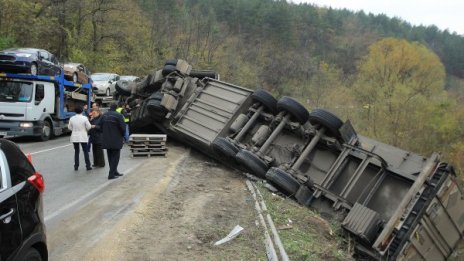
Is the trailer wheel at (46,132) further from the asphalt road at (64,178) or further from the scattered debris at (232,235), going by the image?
the scattered debris at (232,235)

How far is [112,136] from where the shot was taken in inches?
382

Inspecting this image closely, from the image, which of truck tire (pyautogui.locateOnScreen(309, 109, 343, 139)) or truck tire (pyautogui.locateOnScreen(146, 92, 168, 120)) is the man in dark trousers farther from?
truck tire (pyautogui.locateOnScreen(309, 109, 343, 139))

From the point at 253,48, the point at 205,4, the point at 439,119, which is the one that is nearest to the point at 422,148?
the point at 439,119

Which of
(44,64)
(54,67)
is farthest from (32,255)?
(54,67)

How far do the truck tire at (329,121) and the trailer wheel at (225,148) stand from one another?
210cm

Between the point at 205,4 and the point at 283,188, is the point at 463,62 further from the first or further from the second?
the point at 283,188

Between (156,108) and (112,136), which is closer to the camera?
(112,136)

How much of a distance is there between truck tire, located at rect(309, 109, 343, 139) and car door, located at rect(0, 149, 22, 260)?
736 cm

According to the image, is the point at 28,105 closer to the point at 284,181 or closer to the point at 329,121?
the point at 284,181

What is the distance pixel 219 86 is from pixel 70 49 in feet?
90.4

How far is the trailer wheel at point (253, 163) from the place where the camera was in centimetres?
1046

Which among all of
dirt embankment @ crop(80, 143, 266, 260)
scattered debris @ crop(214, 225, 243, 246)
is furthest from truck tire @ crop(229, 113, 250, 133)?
scattered debris @ crop(214, 225, 243, 246)

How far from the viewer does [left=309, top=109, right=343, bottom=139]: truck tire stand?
1009 centimetres

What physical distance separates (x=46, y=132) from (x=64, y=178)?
649 cm
